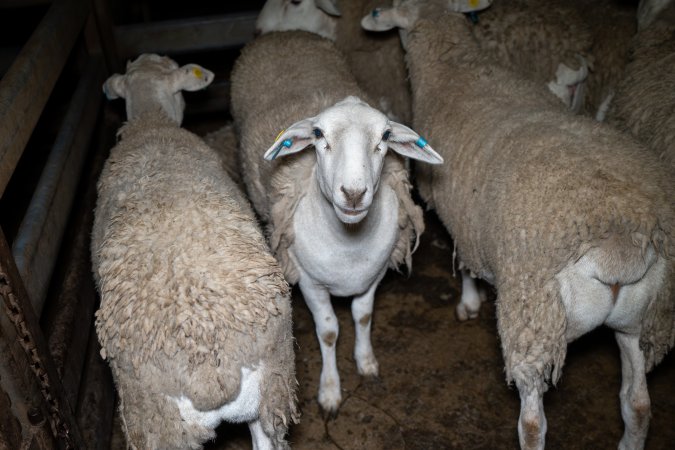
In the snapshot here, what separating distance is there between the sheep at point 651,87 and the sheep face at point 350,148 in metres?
1.43

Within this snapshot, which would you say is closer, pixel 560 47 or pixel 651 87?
pixel 651 87

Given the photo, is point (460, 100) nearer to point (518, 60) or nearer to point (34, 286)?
point (518, 60)

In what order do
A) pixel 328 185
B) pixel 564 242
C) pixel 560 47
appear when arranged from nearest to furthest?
pixel 564 242, pixel 328 185, pixel 560 47

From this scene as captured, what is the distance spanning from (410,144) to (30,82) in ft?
6.08

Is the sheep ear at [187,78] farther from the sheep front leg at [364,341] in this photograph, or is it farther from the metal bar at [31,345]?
the metal bar at [31,345]

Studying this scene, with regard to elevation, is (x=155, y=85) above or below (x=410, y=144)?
below

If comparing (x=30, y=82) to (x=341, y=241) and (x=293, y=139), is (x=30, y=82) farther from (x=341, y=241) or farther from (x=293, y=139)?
(x=341, y=241)

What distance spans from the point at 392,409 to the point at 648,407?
1433 millimetres

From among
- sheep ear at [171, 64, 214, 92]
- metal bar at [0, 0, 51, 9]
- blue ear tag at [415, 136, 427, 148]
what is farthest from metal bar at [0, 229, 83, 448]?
metal bar at [0, 0, 51, 9]

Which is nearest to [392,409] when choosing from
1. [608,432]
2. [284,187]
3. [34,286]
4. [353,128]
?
[608,432]

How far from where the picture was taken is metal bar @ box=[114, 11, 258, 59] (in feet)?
19.1

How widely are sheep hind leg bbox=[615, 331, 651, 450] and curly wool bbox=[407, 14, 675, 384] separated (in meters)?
0.09

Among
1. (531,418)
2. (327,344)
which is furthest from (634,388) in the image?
(327,344)

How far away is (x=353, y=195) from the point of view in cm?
266
